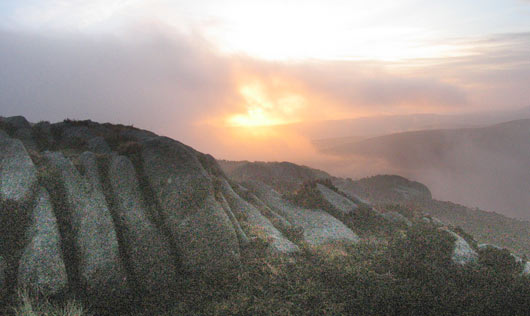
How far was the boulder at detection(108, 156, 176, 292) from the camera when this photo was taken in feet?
49.4

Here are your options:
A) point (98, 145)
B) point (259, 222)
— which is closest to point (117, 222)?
point (259, 222)

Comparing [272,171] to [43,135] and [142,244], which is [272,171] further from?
[142,244]

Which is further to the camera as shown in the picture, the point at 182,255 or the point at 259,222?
the point at 259,222

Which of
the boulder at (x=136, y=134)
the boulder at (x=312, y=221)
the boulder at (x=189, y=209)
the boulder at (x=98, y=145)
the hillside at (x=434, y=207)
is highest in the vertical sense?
the boulder at (x=136, y=134)

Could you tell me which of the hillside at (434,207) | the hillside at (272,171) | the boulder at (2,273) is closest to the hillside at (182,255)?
the boulder at (2,273)

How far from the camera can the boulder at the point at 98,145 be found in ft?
71.3

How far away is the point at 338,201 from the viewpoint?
2878 cm

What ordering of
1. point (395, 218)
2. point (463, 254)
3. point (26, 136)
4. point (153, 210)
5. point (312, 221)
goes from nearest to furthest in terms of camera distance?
1. point (153, 210)
2. point (463, 254)
3. point (26, 136)
4. point (312, 221)
5. point (395, 218)

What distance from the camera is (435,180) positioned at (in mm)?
129125

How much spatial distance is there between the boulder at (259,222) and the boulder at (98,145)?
8.22 metres

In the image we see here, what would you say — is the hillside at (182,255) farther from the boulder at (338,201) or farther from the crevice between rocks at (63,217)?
the boulder at (338,201)

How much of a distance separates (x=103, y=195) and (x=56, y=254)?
3960 millimetres

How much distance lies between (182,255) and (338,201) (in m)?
16.7

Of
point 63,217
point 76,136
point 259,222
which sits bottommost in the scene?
point 259,222
